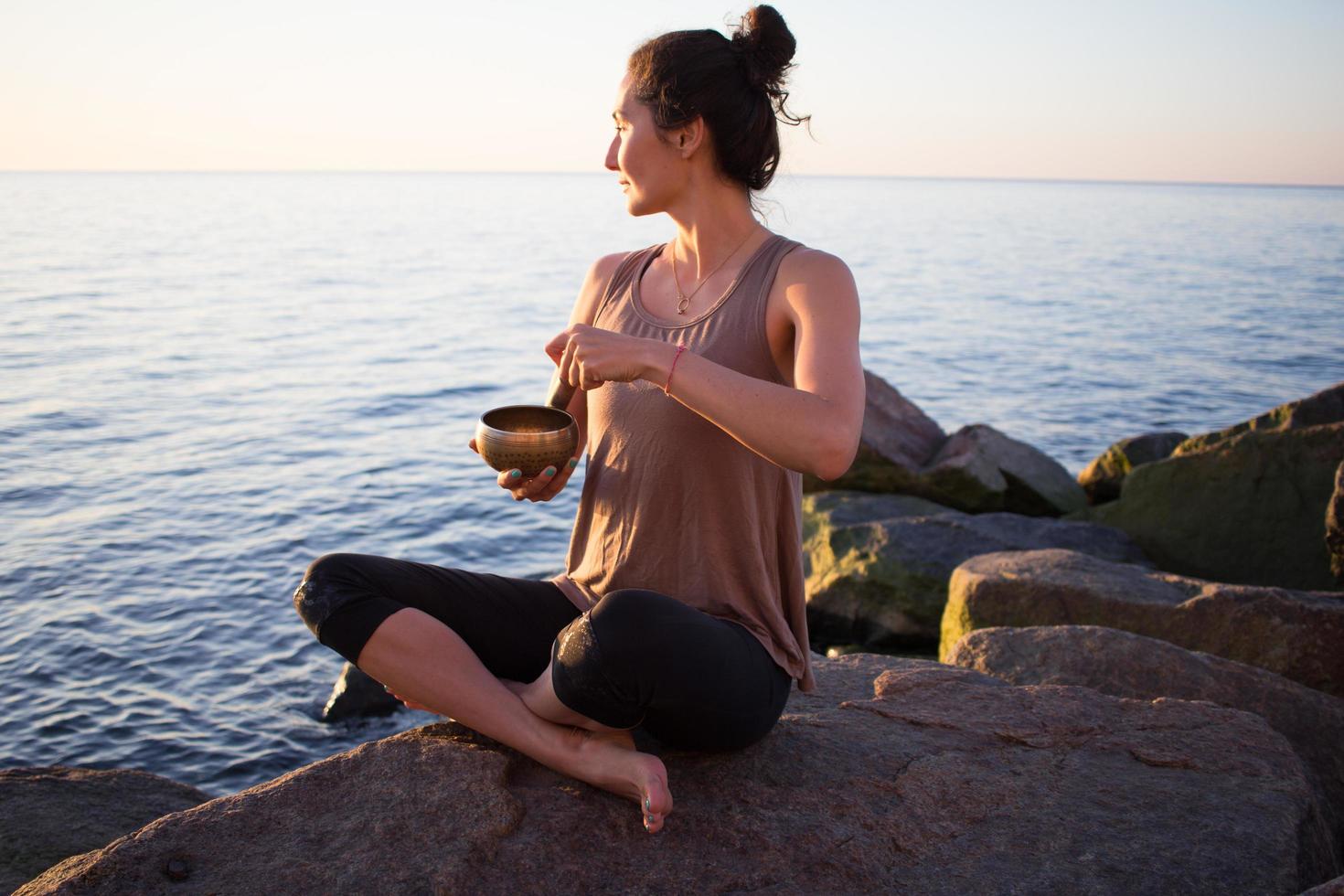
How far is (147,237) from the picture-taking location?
38.5 meters

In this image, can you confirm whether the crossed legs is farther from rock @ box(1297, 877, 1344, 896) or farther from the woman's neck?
rock @ box(1297, 877, 1344, 896)

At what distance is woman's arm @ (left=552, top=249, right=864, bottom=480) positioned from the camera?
2506 mm

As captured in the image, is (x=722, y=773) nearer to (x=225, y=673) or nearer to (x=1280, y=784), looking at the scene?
(x=1280, y=784)

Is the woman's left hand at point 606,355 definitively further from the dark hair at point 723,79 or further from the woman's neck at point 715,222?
the dark hair at point 723,79

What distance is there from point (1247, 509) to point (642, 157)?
5.20 meters

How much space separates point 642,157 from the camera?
2959 mm

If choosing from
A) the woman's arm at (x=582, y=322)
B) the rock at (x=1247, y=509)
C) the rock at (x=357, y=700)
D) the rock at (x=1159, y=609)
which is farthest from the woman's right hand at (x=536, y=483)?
the rock at (x=1247, y=509)

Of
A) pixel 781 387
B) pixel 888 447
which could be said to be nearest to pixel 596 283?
pixel 781 387

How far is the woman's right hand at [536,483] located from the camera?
2895 mm

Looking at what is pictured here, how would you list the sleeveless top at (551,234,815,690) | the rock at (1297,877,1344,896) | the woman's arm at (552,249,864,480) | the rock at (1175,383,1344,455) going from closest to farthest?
the rock at (1297,877,1344,896), the woman's arm at (552,249,864,480), the sleeveless top at (551,234,815,690), the rock at (1175,383,1344,455)

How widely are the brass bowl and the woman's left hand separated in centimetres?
24

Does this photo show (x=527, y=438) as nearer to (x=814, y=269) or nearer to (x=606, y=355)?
(x=606, y=355)

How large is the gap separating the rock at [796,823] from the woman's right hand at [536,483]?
675 mm

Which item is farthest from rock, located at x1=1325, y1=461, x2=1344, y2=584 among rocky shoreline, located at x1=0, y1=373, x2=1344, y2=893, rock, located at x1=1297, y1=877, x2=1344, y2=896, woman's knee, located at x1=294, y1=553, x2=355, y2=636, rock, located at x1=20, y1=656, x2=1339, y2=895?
woman's knee, located at x1=294, y1=553, x2=355, y2=636
